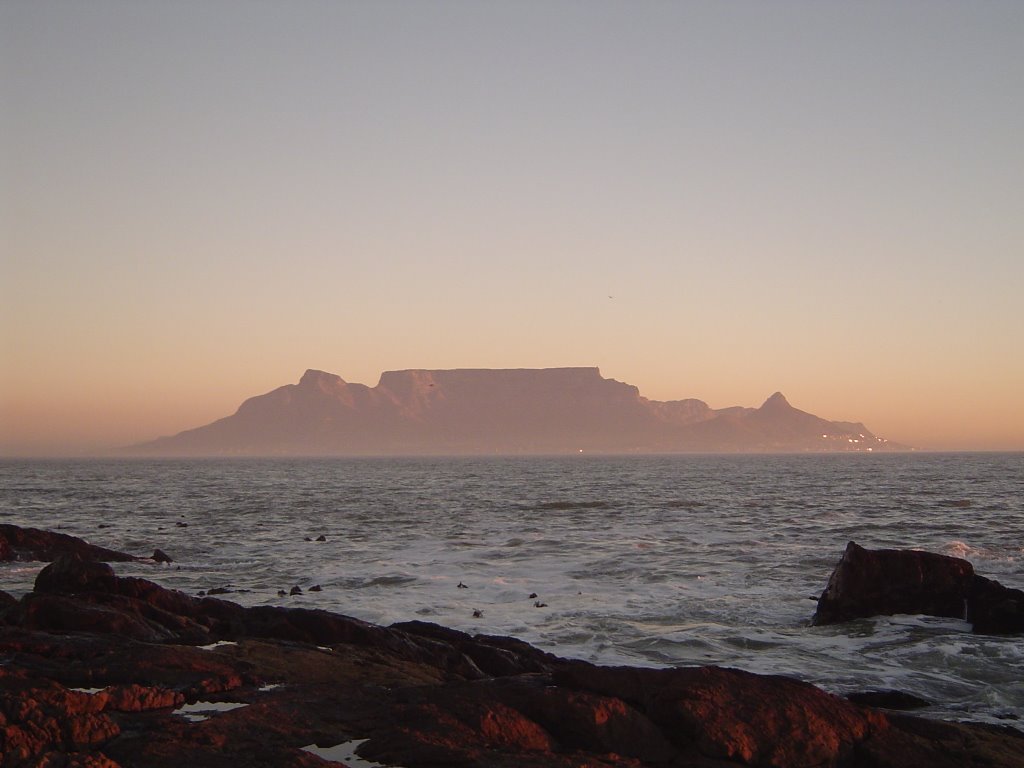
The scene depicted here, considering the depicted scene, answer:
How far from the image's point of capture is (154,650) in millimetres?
10383

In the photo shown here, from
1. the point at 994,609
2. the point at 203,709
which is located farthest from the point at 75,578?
the point at 994,609

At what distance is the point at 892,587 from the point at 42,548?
23.0 m

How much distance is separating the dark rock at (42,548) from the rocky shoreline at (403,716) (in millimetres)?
15659

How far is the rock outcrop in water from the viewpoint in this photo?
1809 cm

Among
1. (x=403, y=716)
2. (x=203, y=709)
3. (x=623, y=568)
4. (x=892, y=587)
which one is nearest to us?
(x=403, y=716)

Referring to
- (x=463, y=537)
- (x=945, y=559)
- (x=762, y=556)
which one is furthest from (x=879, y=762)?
(x=463, y=537)

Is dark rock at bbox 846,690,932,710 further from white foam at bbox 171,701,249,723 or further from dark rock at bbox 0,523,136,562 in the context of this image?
dark rock at bbox 0,523,136,562

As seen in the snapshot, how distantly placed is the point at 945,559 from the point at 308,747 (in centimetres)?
1560

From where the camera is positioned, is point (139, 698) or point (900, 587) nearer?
point (139, 698)

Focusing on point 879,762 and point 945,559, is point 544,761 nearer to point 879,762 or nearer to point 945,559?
point 879,762

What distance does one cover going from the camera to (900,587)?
18734mm

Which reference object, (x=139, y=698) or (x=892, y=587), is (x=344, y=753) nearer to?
(x=139, y=698)

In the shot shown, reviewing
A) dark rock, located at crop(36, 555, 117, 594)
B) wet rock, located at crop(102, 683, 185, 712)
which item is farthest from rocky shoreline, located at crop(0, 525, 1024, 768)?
dark rock, located at crop(36, 555, 117, 594)

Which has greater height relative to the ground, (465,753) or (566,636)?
(465,753)
